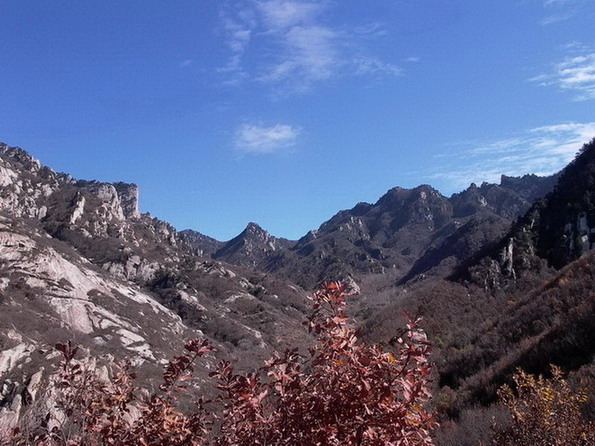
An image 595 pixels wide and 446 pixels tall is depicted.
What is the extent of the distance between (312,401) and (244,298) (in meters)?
94.9

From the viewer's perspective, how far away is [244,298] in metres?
96.1

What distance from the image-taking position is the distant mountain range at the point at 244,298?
1833cm

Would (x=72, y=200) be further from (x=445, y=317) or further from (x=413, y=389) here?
(x=413, y=389)

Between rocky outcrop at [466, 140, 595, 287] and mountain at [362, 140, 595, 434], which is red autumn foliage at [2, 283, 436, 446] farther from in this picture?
rocky outcrop at [466, 140, 595, 287]

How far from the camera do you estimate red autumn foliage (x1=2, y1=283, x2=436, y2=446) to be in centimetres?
286

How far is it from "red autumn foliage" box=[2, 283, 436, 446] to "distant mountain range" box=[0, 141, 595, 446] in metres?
0.40

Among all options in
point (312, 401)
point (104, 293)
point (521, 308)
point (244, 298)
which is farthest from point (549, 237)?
point (244, 298)

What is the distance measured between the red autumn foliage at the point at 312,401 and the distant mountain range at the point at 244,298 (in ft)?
1.32

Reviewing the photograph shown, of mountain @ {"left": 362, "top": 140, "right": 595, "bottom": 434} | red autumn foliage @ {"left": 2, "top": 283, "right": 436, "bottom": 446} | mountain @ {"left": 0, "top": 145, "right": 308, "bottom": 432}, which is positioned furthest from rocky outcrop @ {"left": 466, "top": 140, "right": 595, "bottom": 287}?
red autumn foliage @ {"left": 2, "top": 283, "right": 436, "bottom": 446}

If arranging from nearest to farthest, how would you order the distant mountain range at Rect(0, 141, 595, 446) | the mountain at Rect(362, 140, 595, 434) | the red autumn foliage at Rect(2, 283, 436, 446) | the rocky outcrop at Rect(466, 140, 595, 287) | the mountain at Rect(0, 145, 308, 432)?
the red autumn foliage at Rect(2, 283, 436, 446), the mountain at Rect(362, 140, 595, 434), the distant mountain range at Rect(0, 141, 595, 446), the mountain at Rect(0, 145, 308, 432), the rocky outcrop at Rect(466, 140, 595, 287)

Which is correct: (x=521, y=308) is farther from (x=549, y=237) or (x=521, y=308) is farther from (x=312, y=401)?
(x=549, y=237)

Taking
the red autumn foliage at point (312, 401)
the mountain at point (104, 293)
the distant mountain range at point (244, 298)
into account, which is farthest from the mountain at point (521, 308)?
the mountain at point (104, 293)

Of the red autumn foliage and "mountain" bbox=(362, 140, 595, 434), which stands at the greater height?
the red autumn foliage

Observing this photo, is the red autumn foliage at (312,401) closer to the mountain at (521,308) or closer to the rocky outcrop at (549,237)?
the mountain at (521,308)
